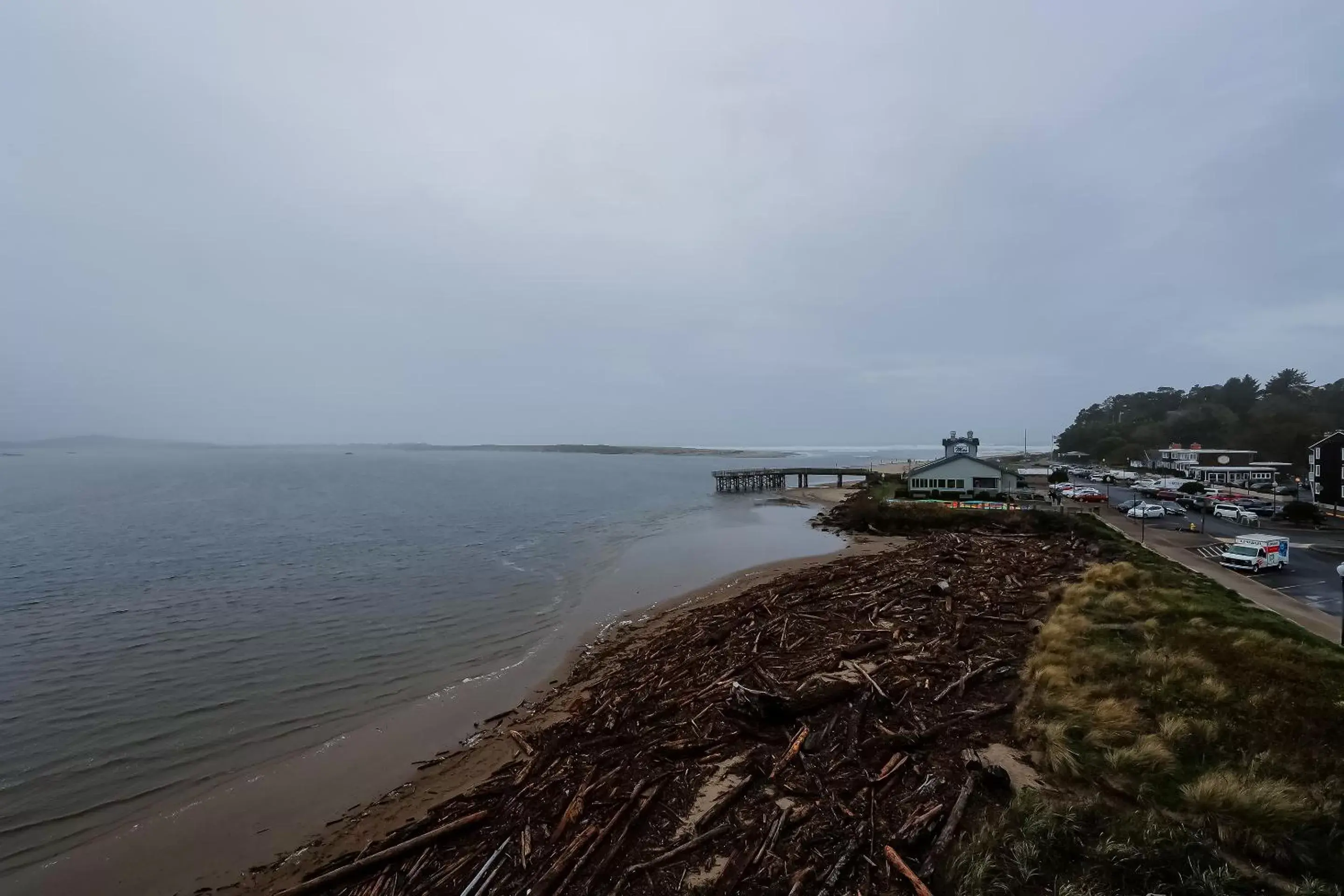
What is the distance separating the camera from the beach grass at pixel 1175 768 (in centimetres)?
619

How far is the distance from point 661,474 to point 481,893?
12827cm

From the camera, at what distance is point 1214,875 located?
5848mm

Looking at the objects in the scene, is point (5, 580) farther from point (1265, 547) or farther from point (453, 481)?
point (453, 481)

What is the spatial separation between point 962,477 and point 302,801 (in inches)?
2070

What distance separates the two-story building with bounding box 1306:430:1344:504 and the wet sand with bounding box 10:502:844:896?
2364 inches

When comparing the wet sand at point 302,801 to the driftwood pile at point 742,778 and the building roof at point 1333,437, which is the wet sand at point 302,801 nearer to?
the driftwood pile at point 742,778

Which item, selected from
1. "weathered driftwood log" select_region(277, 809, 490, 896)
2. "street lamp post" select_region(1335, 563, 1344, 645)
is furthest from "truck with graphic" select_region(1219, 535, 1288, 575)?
"weathered driftwood log" select_region(277, 809, 490, 896)

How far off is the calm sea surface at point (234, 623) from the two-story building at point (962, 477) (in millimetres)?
12009

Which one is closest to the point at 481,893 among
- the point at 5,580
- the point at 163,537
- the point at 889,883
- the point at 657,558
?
the point at 889,883

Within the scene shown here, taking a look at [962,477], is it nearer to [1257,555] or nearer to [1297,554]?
[1297,554]

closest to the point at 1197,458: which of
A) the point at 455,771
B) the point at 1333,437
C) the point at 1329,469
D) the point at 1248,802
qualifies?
the point at 1329,469

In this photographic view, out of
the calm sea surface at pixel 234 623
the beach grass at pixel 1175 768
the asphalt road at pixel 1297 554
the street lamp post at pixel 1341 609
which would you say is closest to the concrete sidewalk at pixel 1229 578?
the street lamp post at pixel 1341 609

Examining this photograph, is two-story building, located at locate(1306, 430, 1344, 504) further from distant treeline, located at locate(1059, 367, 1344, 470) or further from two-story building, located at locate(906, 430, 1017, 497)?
distant treeline, located at locate(1059, 367, 1344, 470)

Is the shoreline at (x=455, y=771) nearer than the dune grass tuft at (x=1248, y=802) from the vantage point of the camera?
No
